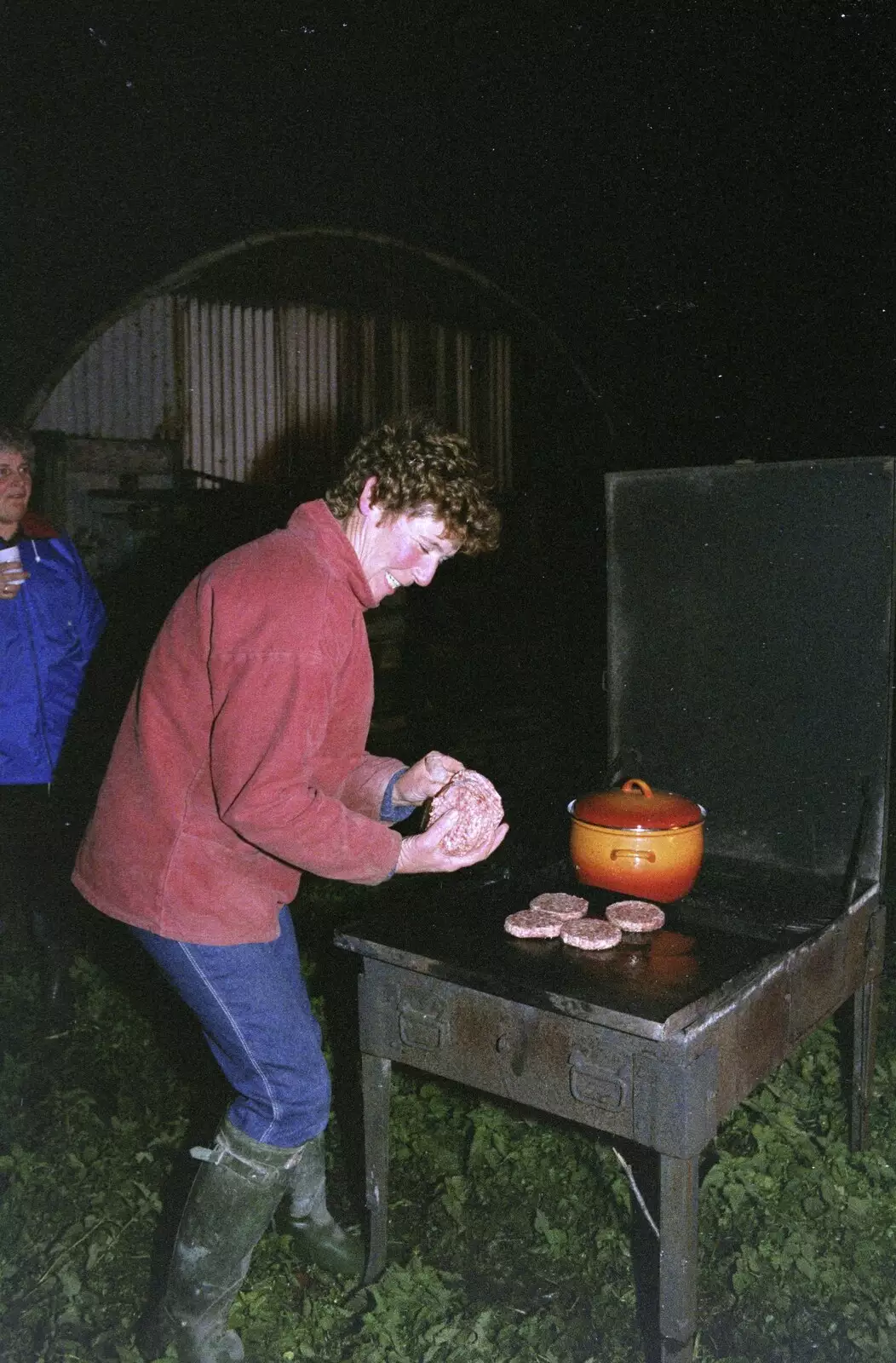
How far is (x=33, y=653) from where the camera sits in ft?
13.5

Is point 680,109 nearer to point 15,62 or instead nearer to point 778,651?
point 15,62

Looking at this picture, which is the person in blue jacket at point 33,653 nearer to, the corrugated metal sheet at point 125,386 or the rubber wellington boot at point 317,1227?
the rubber wellington boot at point 317,1227

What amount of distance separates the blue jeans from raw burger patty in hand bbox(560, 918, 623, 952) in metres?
0.64

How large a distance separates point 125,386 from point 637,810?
18.2 ft

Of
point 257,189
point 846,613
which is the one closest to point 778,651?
point 846,613

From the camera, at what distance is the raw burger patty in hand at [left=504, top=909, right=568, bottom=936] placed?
8.16 feet

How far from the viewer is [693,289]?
963 centimetres

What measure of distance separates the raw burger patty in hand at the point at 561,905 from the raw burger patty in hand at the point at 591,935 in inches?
1.7

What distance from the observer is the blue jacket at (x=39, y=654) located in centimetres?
408

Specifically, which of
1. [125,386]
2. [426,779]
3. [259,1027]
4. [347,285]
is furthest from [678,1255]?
[347,285]

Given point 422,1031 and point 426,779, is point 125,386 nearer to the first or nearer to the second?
→ point 426,779

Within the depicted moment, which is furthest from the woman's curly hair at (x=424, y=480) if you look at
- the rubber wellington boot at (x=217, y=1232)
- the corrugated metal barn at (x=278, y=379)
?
the corrugated metal barn at (x=278, y=379)

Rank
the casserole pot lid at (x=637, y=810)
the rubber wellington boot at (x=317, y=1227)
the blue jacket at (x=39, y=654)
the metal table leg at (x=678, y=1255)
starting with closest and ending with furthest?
1. the metal table leg at (x=678, y=1255)
2. the casserole pot lid at (x=637, y=810)
3. the rubber wellington boot at (x=317, y=1227)
4. the blue jacket at (x=39, y=654)

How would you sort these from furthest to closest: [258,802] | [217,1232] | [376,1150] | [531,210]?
[531,210], [376,1150], [217,1232], [258,802]
